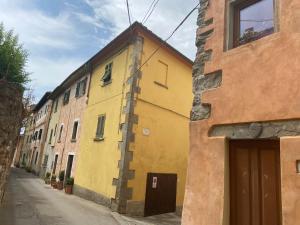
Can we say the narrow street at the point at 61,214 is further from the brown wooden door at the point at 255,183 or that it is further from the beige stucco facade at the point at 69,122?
the brown wooden door at the point at 255,183

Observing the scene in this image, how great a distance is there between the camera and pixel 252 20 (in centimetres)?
441

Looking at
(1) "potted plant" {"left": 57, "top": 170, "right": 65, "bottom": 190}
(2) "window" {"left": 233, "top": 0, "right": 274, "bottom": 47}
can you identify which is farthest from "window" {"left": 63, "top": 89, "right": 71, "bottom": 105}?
(2) "window" {"left": 233, "top": 0, "right": 274, "bottom": 47}

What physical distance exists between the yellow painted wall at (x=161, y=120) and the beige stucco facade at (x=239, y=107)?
6124 mm

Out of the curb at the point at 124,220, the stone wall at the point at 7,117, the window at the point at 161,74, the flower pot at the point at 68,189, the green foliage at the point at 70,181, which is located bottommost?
the curb at the point at 124,220

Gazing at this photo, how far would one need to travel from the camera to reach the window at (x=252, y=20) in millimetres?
4160

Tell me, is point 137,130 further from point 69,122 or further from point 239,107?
point 69,122

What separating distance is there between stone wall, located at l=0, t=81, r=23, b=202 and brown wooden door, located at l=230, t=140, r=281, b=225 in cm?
527

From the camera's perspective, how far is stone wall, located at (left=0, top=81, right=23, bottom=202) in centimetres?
634

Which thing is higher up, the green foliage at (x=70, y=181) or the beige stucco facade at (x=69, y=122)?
the beige stucco facade at (x=69, y=122)

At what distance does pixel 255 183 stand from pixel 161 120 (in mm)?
7993

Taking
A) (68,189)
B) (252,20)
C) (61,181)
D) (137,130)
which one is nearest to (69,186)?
(68,189)

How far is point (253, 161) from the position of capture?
3.91 m

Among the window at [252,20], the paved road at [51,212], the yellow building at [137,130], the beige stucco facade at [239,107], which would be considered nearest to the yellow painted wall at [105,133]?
the yellow building at [137,130]

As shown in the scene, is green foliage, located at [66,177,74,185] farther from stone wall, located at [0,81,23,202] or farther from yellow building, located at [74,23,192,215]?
stone wall, located at [0,81,23,202]
